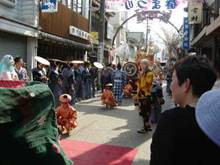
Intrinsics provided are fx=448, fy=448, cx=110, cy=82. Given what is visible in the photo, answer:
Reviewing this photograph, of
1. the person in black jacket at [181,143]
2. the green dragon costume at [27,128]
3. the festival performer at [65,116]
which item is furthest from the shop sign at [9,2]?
the person in black jacket at [181,143]

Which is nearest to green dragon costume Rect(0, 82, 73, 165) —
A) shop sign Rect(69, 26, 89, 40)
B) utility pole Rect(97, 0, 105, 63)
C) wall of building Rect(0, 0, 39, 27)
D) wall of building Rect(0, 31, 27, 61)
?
wall of building Rect(0, 31, 27, 61)

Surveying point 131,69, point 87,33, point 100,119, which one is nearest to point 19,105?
point 100,119

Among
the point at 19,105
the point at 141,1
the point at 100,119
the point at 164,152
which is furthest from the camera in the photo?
the point at 141,1

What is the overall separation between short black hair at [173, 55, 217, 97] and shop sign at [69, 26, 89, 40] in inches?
858

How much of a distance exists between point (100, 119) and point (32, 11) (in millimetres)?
8262

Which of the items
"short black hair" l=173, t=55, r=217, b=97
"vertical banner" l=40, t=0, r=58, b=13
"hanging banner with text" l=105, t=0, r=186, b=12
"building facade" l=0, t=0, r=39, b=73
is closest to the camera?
"short black hair" l=173, t=55, r=217, b=97

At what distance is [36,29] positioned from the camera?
1930cm

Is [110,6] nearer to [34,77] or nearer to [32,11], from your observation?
[32,11]

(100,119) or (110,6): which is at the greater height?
(110,6)

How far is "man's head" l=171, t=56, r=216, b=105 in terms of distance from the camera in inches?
105

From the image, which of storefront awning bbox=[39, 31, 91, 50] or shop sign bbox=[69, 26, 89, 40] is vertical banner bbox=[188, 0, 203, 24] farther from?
storefront awning bbox=[39, 31, 91, 50]

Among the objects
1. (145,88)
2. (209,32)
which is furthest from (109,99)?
(145,88)

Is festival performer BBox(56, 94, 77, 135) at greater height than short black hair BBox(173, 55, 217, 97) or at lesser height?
lesser

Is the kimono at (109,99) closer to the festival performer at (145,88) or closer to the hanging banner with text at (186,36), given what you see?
the festival performer at (145,88)
